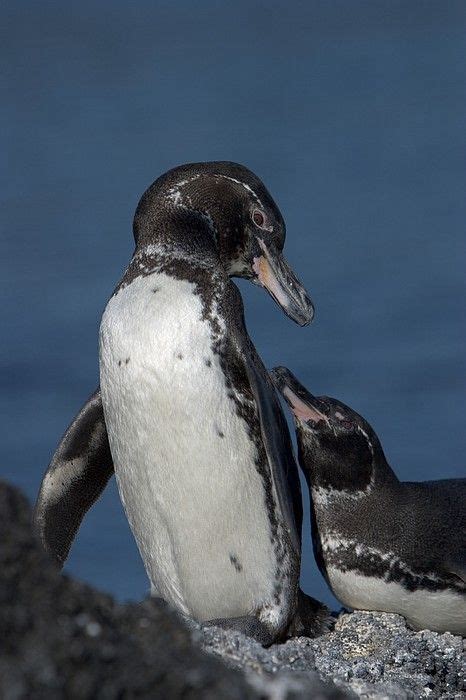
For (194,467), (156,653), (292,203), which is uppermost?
(292,203)

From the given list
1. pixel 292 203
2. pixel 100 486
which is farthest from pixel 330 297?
pixel 100 486

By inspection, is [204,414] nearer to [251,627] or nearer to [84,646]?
[251,627]

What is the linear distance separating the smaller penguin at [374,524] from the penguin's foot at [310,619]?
3.6 inches

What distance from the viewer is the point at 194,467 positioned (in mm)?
4305

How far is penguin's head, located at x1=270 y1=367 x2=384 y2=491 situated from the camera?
498 cm

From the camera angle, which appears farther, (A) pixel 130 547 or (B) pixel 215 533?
(A) pixel 130 547

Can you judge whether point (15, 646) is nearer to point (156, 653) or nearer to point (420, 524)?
point (156, 653)

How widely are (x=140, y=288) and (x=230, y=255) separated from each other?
Result: 0.42m

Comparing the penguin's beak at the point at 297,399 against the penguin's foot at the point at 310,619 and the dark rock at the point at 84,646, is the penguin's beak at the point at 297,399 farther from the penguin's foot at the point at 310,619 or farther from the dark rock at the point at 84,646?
the dark rock at the point at 84,646

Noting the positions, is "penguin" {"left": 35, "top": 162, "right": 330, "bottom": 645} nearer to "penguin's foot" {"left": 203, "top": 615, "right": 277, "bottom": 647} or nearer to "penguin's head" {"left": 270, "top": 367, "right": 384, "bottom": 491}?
"penguin's foot" {"left": 203, "top": 615, "right": 277, "bottom": 647}

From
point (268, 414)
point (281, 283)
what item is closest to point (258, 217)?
point (281, 283)

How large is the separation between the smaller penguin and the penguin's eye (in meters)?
0.65

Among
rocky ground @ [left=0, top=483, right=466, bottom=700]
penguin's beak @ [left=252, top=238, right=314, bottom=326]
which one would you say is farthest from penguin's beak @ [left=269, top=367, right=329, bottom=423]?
rocky ground @ [left=0, top=483, right=466, bottom=700]

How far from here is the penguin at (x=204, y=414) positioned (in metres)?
4.25
